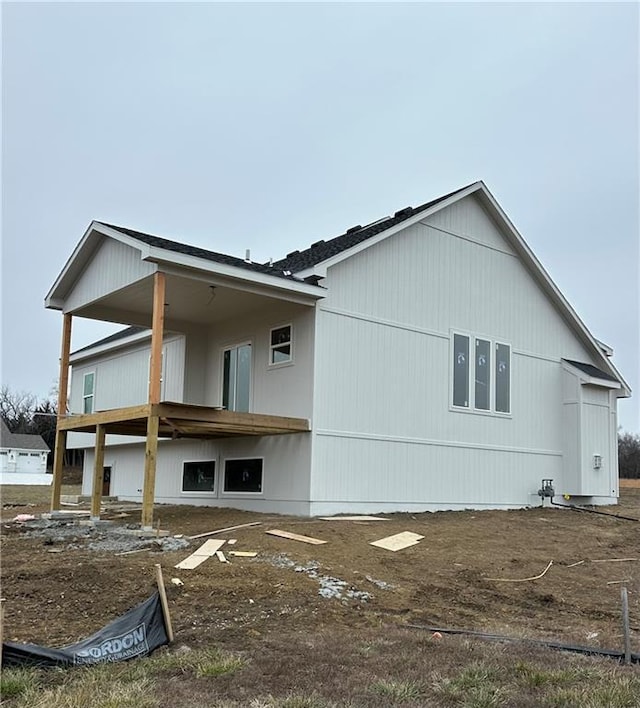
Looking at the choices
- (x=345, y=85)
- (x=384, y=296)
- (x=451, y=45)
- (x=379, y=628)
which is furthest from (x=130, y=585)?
(x=345, y=85)

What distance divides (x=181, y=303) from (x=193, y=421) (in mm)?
4002

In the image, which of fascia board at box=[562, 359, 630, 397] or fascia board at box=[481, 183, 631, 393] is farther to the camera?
fascia board at box=[562, 359, 630, 397]

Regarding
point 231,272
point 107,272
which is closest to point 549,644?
point 231,272

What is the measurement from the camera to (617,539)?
13789mm

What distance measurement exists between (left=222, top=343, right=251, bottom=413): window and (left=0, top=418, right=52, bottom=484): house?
130ft

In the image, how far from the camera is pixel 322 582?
8828 millimetres

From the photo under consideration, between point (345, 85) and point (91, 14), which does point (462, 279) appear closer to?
point (345, 85)

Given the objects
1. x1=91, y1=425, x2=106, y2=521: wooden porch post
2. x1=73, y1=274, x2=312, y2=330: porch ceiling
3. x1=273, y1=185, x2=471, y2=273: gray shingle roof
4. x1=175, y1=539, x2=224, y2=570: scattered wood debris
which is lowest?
x1=175, y1=539, x2=224, y2=570: scattered wood debris

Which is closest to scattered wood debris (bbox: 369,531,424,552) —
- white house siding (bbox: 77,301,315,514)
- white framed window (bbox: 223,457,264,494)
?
white house siding (bbox: 77,301,315,514)

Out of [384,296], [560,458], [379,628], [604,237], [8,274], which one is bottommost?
[379,628]

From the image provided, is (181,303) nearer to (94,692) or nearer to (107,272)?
(107,272)

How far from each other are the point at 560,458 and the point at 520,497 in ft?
6.79

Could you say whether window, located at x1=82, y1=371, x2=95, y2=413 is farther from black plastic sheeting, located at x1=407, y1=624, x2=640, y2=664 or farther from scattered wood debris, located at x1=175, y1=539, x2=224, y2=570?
black plastic sheeting, located at x1=407, y1=624, x2=640, y2=664

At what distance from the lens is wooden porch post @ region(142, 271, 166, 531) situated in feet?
39.9
